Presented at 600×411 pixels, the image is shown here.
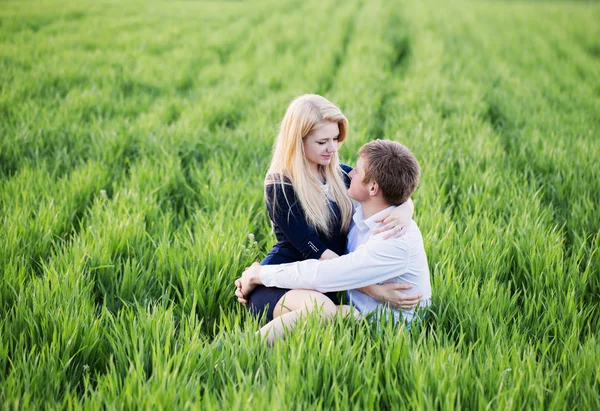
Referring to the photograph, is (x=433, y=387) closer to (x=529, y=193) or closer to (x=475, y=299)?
Result: (x=475, y=299)

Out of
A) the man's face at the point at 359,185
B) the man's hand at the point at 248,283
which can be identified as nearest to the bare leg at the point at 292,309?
the man's hand at the point at 248,283

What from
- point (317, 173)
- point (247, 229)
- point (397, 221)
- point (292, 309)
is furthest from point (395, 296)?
point (247, 229)

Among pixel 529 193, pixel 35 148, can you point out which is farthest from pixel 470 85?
pixel 35 148

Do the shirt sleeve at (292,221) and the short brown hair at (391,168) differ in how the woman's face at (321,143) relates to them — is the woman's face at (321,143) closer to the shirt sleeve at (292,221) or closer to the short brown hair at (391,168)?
the shirt sleeve at (292,221)

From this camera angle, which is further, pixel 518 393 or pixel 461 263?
pixel 461 263

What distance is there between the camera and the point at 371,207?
1.96m

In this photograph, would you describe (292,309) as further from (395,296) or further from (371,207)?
(371,207)

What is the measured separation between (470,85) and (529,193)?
332 cm

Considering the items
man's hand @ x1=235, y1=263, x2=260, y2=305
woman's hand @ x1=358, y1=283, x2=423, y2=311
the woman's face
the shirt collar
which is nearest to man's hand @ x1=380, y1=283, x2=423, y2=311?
woman's hand @ x1=358, y1=283, x2=423, y2=311

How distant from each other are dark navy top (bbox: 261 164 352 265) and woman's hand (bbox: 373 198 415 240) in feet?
1.05

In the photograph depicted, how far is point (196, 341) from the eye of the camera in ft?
5.27

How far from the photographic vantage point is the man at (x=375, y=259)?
1.77m

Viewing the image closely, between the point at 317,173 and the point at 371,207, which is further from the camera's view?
the point at 317,173

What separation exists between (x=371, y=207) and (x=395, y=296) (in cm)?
39
